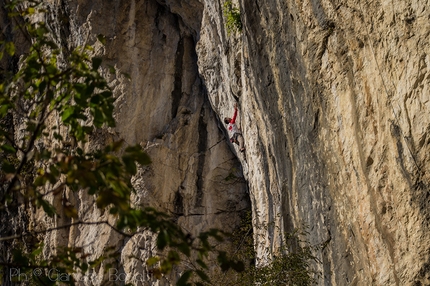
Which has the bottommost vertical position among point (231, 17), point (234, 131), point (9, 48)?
point (9, 48)

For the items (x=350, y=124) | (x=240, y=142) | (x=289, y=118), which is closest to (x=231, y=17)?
(x=240, y=142)

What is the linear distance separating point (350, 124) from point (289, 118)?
1.79m

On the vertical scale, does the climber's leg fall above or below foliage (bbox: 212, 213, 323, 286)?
above

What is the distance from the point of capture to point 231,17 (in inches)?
440

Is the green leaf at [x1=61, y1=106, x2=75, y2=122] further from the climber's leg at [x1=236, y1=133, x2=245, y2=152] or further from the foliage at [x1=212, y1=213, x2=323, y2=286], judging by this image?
the climber's leg at [x1=236, y1=133, x2=245, y2=152]

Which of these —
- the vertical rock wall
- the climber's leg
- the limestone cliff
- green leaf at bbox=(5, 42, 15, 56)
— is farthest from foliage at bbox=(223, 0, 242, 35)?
green leaf at bbox=(5, 42, 15, 56)

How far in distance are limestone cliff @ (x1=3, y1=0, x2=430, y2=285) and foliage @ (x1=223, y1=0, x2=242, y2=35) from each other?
17 centimetres

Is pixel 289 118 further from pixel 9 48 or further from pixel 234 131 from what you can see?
pixel 9 48

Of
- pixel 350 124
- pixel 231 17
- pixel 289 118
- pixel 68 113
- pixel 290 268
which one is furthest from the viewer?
pixel 231 17

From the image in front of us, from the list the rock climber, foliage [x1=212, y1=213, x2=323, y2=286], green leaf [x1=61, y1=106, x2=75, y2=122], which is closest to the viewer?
green leaf [x1=61, y1=106, x2=75, y2=122]

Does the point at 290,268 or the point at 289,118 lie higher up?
the point at 289,118

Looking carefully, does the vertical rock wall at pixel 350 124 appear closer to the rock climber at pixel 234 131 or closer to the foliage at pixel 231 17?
the foliage at pixel 231 17

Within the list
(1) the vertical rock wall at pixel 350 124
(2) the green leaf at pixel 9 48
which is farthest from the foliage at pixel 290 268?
(2) the green leaf at pixel 9 48

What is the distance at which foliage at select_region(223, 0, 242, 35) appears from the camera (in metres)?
11.1
